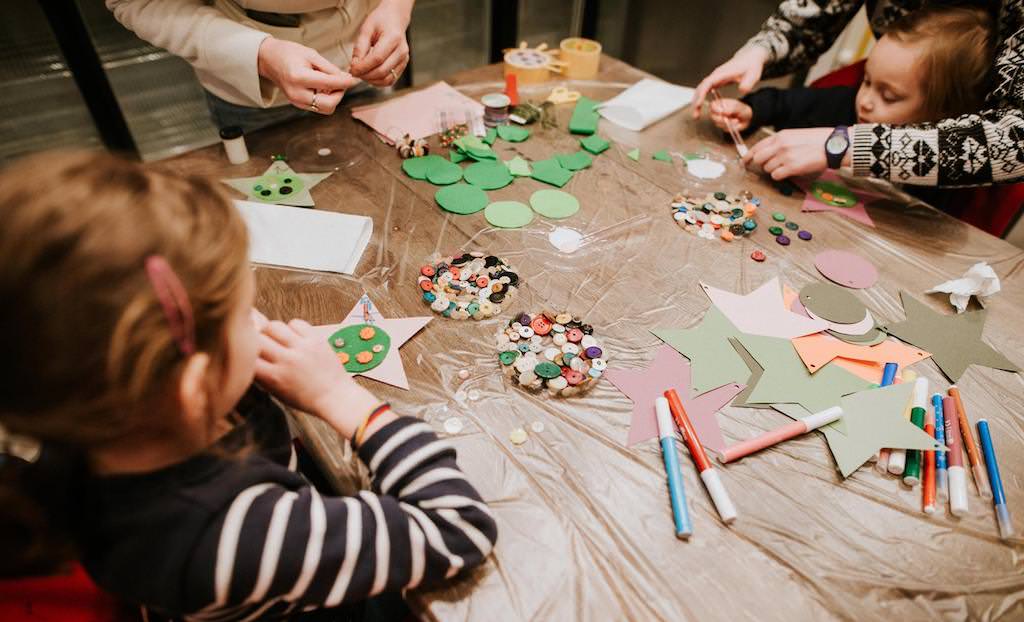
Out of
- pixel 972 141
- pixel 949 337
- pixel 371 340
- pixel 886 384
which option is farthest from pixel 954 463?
pixel 371 340

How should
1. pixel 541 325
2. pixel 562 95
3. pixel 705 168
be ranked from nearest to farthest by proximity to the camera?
1. pixel 541 325
2. pixel 705 168
3. pixel 562 95

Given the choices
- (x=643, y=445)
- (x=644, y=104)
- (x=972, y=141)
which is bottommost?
(x=643, y=445)

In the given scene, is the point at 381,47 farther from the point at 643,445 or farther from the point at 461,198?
the point at 643,445

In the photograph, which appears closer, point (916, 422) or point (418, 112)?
point (916, 422)

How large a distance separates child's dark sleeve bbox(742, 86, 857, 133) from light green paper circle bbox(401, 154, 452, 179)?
32.8 inches

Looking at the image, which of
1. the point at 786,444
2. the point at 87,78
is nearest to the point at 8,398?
the point at 786,444

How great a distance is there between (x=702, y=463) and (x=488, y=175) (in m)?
0.75

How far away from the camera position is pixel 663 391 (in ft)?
2.68

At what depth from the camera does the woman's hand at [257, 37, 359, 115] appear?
110cm

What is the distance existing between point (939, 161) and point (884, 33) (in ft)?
1.48

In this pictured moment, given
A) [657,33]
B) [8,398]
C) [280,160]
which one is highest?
[8,398]

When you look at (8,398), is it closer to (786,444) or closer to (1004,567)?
(786,444)

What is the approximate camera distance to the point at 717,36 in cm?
272

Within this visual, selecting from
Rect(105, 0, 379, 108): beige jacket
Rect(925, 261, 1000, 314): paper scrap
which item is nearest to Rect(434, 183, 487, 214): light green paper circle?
Rect(105, 0, 379, 108): beige jacket
